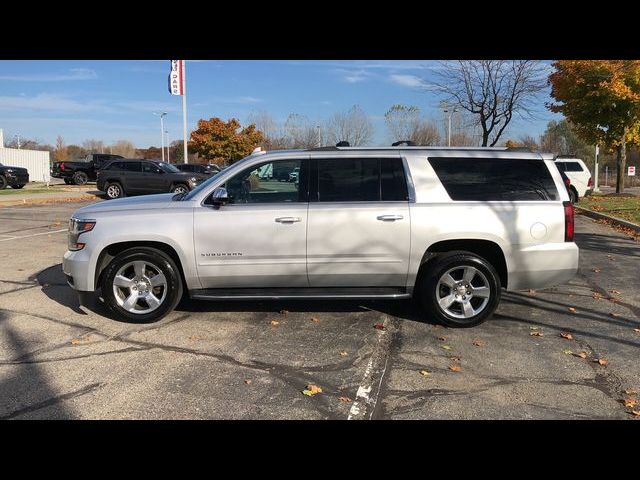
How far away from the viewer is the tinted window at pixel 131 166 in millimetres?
23047

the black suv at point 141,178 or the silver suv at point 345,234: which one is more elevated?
the black suv at point 141,178

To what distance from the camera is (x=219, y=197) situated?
547 cm

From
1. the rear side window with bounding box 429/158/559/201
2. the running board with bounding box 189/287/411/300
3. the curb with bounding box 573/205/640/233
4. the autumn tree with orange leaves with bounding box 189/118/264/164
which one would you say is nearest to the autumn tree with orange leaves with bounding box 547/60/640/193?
the curb with bounding box 573/205/640/233

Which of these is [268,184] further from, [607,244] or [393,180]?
[607,244]

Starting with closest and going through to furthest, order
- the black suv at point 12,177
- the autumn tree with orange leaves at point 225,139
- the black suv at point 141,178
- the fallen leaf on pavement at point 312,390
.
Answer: the fallen leaf on pavement at point 312,390
the black suv at point 141,178
the black suv at point 12,177
the autumn tree with orange leaves at point 225,139

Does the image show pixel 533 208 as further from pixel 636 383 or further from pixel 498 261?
pixel 636 383

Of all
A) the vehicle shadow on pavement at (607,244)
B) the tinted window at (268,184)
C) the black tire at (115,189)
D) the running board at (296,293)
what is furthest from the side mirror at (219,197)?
the black tire at (115,189)

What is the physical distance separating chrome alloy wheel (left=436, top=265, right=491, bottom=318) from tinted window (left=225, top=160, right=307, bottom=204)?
175 centimetres

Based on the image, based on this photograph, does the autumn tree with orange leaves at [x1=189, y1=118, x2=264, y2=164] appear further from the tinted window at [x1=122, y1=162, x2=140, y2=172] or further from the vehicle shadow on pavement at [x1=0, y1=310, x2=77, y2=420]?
the vehicle shadow on pavement at [x1=0, y1=310, x2=77, y2=420]

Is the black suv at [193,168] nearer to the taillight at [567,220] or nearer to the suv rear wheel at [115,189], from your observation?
the suv rear wheel at [115,189]

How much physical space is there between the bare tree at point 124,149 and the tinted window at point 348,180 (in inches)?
3938

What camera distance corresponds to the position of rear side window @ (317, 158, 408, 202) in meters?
5.63

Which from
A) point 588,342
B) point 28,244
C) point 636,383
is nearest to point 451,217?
point 588,342
